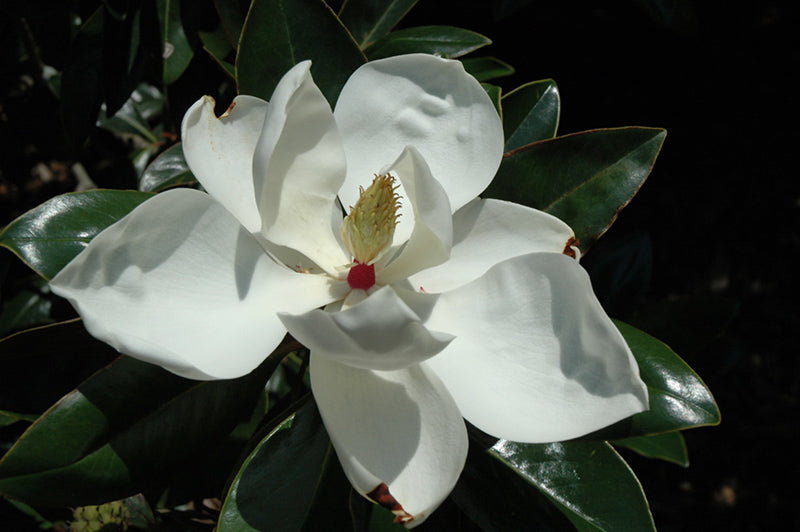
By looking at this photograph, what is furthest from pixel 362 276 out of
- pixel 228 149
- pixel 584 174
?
pixel 584 174

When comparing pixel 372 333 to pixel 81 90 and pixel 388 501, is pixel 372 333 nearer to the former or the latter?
pixel 388 501

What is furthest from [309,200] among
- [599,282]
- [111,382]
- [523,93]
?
[599,282]

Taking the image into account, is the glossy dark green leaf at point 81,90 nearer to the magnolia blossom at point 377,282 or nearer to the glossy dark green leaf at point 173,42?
the glossy dark green leaf at point 173,42

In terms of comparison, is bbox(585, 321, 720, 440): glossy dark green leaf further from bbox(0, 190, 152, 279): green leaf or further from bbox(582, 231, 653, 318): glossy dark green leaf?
bbox(0, 190, 152, 279): green leaf

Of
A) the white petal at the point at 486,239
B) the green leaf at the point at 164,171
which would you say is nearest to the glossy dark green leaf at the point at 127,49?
the green leaf at the point at 164,171

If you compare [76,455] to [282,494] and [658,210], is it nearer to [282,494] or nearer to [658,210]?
[282,494]
